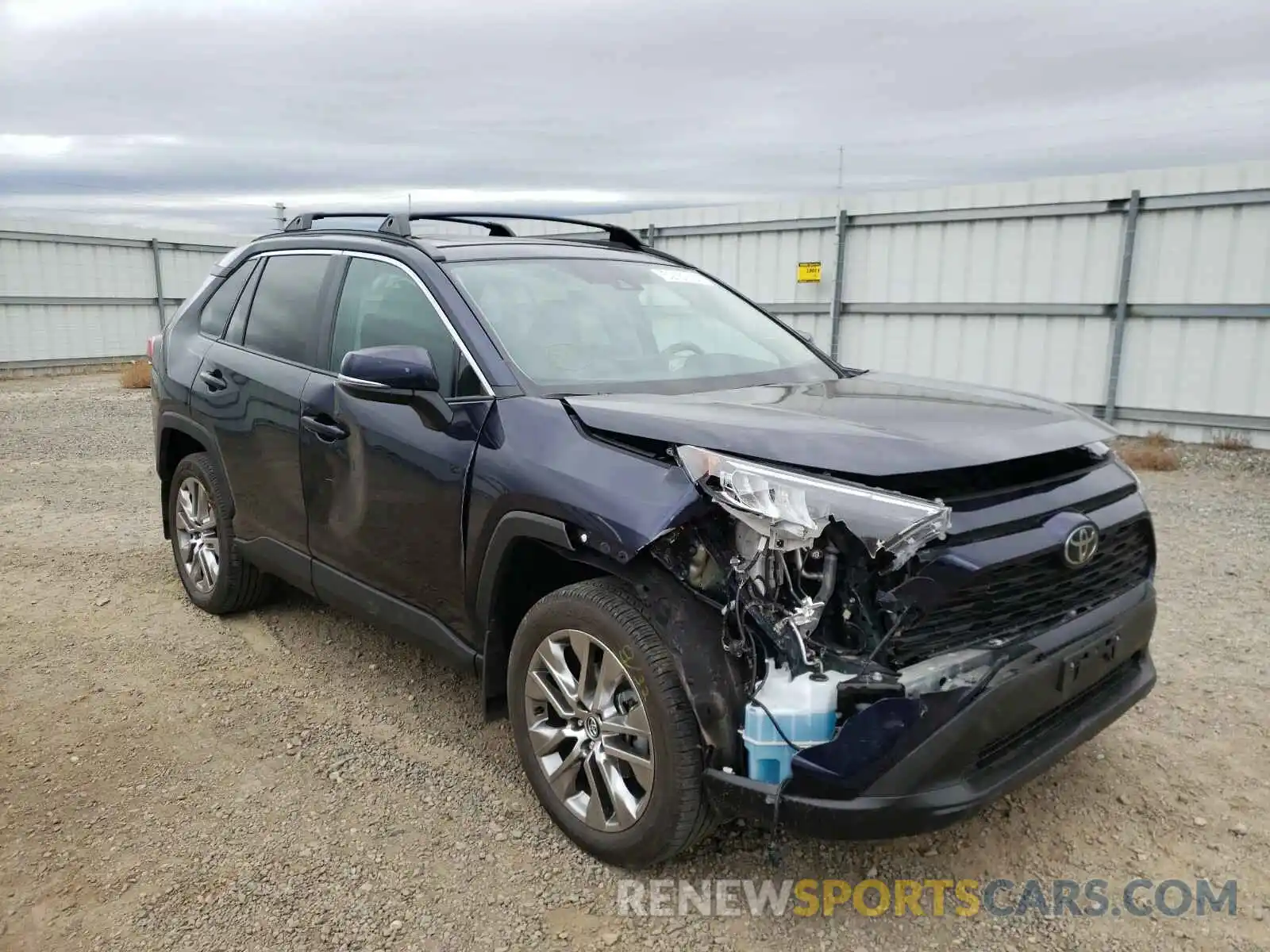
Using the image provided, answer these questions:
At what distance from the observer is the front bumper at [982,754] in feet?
7.39

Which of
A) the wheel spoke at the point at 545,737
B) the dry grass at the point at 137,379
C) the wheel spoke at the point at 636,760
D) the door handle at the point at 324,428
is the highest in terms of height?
the door handle at the point at 324,428

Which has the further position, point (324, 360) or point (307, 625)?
point (307, 625)

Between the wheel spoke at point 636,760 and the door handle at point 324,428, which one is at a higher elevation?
the door handle at point 324,428

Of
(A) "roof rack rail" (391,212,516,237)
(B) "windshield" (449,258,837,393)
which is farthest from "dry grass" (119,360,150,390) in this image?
(B) "windshield" (449,258,837,393)

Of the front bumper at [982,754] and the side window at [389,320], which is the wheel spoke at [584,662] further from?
the side window at [389,320]

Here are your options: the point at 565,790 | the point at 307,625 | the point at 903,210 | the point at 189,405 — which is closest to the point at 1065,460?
the point at 565,790

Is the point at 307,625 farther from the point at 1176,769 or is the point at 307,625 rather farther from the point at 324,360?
the point at 1176,769

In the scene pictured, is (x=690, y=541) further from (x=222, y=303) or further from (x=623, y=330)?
(x=222, y=303)

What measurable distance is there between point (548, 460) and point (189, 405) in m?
2.68

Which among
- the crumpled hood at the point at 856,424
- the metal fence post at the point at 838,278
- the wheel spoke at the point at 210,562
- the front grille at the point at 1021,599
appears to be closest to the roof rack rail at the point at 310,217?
the wheel spoke at the point at 210,562

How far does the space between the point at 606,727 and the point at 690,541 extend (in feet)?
1.97

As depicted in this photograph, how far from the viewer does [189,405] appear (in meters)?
4.58

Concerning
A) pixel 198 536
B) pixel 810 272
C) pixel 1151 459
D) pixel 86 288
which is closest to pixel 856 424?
pixel 198 536

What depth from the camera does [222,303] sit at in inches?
184
